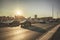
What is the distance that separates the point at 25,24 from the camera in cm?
4147

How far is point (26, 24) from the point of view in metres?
41.9

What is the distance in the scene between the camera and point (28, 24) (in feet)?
141

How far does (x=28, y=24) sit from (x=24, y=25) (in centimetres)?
232

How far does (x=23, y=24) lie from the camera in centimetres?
4141

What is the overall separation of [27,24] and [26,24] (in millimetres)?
588

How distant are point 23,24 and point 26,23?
1.01 meters

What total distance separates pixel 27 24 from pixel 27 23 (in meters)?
0.34

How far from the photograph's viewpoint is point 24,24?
135 ft

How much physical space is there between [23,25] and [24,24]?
0.45 meters

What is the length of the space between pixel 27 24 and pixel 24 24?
1.38 m

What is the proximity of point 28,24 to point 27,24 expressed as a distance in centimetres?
56

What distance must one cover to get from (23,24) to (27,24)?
1421 mm

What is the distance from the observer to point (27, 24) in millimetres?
42406

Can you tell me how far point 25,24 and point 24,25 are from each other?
0.74 m
